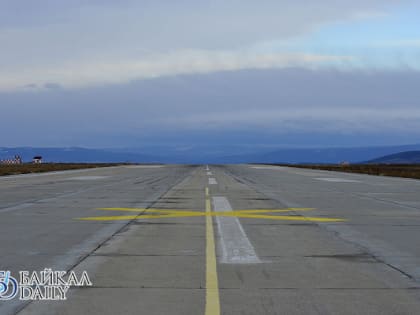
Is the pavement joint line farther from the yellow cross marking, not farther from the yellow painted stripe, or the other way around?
the yellow cross marking

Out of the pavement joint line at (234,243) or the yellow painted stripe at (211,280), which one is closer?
the yellow painted stripe at (211,280)

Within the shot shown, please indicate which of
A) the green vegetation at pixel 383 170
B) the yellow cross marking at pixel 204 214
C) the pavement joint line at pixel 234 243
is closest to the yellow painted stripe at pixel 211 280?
the pavement joint line at pixel 234 243

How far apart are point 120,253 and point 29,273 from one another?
1741 millimetres

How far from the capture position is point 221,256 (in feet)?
27.7

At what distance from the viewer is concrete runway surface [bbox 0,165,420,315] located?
235 inches

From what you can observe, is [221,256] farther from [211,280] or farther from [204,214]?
[204,214]

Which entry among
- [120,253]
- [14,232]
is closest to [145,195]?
[14,232]

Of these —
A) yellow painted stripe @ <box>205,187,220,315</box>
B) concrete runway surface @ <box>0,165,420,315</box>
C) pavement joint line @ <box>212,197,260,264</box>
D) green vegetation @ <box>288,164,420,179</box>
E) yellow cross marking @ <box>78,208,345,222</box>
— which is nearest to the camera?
yellow painted stripe @ <box>205,187,220,315</box>

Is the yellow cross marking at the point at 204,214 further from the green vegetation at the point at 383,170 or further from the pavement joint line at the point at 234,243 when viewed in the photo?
the green vegetation at the point at 383,170

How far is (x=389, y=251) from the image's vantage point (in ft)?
29.6

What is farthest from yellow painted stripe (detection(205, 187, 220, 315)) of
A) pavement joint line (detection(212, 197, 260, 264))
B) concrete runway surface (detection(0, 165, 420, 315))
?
pavement joint line (detection(212, 197, 260, 264))

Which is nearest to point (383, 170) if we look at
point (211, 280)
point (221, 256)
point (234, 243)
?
point (234, 243)

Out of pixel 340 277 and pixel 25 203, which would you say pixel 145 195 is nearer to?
pixel 25 203

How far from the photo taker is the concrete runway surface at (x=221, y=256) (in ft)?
19.5
